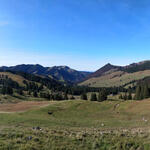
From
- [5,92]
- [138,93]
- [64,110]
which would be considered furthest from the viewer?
[5,92]

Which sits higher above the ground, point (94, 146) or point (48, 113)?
point (94, 146)

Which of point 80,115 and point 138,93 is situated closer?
point 80,115

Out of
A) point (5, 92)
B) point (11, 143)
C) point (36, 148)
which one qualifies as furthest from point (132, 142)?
point (5, 92)

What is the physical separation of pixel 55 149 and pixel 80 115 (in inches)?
1364

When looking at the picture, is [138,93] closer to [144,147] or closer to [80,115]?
[80,115]

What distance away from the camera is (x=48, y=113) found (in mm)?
44281

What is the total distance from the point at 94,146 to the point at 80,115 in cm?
3398

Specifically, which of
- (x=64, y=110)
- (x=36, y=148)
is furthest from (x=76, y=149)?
(x=64, y=110)

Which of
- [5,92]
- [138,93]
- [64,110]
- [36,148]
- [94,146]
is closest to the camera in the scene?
[36,148]

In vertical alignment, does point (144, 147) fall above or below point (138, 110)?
above

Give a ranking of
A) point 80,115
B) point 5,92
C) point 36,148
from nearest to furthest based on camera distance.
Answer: point 36,148 < point 80,115 < point 5,92

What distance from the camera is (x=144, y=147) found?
9500mm

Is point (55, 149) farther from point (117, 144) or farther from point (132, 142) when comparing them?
point (132, 142)

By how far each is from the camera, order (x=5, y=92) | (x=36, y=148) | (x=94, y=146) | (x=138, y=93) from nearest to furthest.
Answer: (x=36, y=148) < (x=94, y=146) < (x=138, y=93) < (x=5, y=92)
